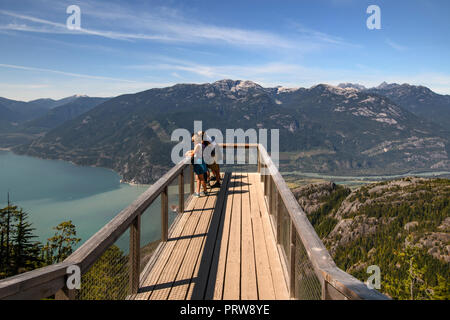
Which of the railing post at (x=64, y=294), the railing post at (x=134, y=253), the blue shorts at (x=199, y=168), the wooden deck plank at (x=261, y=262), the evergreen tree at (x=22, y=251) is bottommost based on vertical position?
the evergreen tree at (x=22, y=251)

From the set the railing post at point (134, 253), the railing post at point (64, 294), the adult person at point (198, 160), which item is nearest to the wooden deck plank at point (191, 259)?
the railing post at point (134, 253)

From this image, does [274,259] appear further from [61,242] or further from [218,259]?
[61,242]

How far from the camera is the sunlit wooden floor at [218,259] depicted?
3156 millimetres

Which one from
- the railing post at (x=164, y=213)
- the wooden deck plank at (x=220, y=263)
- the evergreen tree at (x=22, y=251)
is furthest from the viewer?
the evergreen tree at (x=22, y=251)

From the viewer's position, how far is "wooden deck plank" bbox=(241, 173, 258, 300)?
10.3 ft

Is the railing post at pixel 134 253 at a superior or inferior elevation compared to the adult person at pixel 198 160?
inferior

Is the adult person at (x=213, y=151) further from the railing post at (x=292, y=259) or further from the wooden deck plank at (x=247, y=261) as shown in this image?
the railing post at (x=292, y=259)

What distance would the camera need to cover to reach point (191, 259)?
3.88 metres

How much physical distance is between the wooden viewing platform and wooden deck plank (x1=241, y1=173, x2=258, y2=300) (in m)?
0.01

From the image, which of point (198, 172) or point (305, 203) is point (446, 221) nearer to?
point (305, 203)

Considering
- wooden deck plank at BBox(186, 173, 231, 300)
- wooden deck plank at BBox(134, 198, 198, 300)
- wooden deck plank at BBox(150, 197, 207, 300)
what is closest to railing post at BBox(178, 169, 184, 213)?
wooden deck plank at BBox(134, 198, 198, 300)

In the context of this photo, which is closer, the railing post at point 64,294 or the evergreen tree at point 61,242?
the railing post at point 64,294

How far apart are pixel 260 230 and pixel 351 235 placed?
7061cm

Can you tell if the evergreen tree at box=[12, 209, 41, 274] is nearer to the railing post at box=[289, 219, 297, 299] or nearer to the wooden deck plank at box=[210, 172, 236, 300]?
Result: the wooden deck plank at box=[210, 172, 236, 300]
